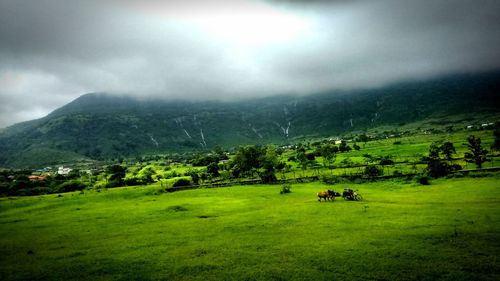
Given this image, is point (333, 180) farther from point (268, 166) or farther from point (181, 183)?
point (181, 183)

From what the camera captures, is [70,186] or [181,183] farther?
[70,186]

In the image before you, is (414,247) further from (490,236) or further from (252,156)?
(252,156)

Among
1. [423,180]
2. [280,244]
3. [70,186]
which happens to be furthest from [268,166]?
[280,244]

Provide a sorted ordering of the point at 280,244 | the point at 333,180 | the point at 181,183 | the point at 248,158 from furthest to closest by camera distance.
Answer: the point at 248,158
the point at 181,183
the point at 333,180
the point at 280,244

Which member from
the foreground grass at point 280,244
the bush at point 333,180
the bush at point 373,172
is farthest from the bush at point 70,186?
the bush at point 373,172

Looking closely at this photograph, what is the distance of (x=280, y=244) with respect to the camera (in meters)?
30.3

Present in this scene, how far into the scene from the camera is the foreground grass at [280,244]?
77.9 feet

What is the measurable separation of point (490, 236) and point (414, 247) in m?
7.21

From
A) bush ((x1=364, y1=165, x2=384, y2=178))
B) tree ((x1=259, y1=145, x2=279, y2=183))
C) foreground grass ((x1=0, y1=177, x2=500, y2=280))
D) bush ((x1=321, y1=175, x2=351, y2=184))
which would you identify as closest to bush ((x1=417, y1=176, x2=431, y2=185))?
bush ((x1=364, y1=165, x2=384, y2=178))

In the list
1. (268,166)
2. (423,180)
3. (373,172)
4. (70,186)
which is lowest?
(423,180)

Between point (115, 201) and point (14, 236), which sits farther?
point (115, 201)

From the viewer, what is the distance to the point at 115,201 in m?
80.8

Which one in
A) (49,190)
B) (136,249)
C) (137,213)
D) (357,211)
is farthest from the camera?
(49,190)

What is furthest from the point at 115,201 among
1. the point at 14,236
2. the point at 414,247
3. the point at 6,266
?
the point at 414,247
